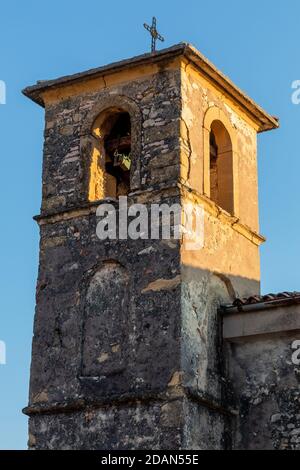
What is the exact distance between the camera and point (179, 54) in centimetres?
1275

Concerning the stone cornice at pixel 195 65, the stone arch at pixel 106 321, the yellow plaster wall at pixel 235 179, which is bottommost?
the stone arch at pixel 106 321

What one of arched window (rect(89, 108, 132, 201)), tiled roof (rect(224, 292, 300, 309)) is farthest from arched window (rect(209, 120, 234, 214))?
tiled roof (rect(224, 292, 300, 309))

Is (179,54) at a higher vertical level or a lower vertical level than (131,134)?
higher

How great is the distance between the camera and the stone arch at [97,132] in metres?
Result: 12.9

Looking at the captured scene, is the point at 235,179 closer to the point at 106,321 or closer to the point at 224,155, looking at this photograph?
the point at 224,155

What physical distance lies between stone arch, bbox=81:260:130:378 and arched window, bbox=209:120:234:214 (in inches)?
81.5

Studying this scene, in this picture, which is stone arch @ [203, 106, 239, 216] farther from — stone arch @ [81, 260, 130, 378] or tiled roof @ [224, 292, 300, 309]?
stone arch @ [81, 260, 130, 378]

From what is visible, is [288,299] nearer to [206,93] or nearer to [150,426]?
[150,426]

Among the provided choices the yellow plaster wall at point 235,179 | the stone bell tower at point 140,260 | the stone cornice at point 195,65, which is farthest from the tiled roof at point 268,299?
the stone cornice at point 195,65

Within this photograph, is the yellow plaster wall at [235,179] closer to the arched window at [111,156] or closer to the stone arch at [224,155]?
the stone arch at [224,155]

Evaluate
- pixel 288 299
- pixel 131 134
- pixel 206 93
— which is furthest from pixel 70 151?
pixel 288 299

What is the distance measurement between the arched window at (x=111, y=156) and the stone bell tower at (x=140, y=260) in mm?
21

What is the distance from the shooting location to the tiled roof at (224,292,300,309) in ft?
39.3

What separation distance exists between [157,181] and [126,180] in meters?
1.54
